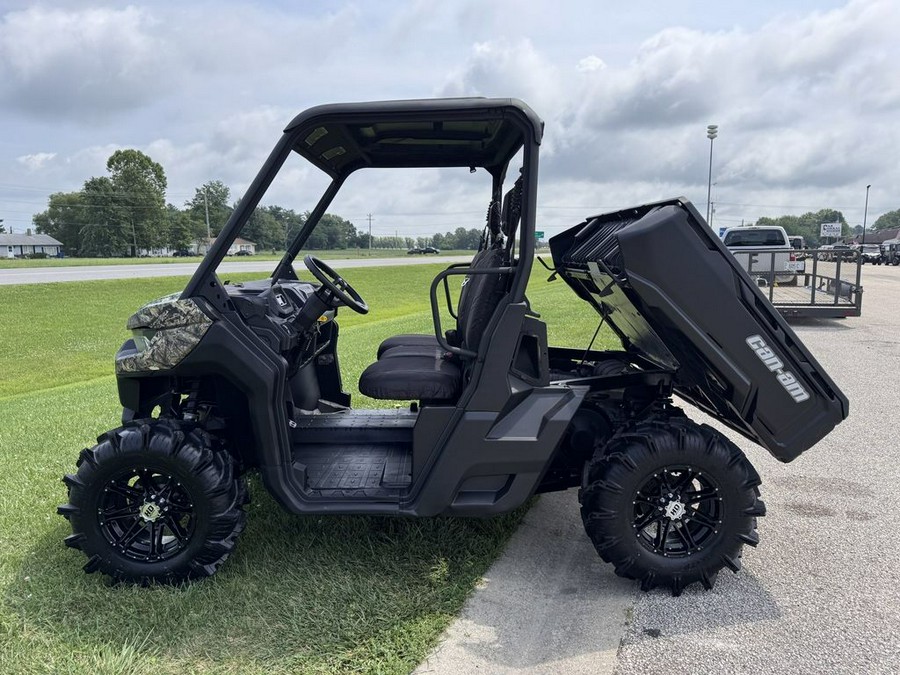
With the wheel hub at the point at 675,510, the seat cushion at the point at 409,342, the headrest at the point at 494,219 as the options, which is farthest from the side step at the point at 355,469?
the headrest at the point at 494,219

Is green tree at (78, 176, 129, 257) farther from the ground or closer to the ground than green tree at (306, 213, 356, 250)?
farther from the ground

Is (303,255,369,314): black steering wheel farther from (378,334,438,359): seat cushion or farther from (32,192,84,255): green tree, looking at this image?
(32,192,84,255): green tree

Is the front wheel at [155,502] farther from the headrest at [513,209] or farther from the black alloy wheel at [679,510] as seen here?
the black alloy wheel at [679,510]

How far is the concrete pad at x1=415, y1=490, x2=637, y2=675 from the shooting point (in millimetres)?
2514

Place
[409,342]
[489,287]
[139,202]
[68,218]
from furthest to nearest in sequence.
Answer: [68,218]
[139,202]
[409,342]
[489,287]

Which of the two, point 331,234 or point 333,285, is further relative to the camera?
point 331,234

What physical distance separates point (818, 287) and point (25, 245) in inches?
4049

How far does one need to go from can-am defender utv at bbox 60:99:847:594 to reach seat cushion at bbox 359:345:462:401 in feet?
0.05

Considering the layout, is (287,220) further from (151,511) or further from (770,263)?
(770,263)

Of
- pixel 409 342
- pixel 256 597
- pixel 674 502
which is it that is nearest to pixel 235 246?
pixel 409 342

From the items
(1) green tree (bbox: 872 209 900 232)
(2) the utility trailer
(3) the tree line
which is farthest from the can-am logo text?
(1) green tree (bbox: 872 209 900 232)

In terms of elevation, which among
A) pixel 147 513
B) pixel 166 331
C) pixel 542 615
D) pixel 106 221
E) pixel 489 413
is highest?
pixel 106 221

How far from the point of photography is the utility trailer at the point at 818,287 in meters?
12.0

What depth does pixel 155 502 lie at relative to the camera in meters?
3.06
